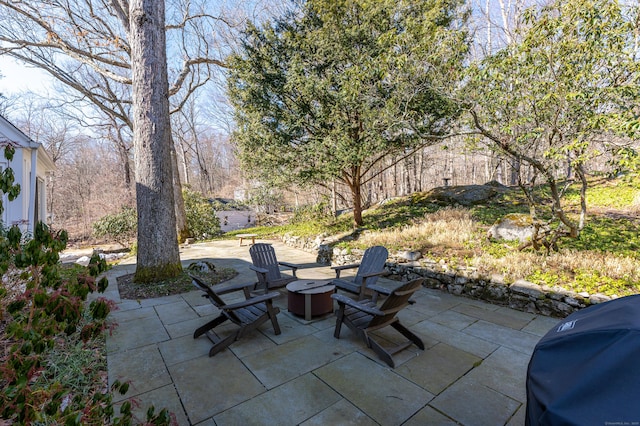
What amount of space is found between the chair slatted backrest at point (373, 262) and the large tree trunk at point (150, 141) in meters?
3.55

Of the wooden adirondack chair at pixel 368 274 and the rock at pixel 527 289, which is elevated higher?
the wooden adirondack chair at pixel 368 274

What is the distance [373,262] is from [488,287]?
175cm

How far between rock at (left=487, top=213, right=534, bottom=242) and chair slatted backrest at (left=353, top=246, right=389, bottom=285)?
3.17 m

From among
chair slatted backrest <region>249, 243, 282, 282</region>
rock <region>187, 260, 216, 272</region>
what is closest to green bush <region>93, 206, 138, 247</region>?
rock <region>187, 260, 216, 272</region>

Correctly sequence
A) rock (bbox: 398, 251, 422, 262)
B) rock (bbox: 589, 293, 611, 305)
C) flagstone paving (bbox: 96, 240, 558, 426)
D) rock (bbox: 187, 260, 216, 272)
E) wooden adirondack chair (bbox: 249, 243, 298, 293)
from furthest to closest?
rock (bbox: 187, 260, 216, 272) → rock (bbox: 398, 251, 422, 262) → wooden adirondack chair (bbox: 249, 243, 298, 293) → rock (bbox: 589, 293, 611, 305) → flagstone paving (bbox: 96, 240, 558, 426)

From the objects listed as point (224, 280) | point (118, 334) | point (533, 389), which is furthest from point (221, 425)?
point (224, 280)

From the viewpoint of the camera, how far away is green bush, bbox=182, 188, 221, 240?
485 inches

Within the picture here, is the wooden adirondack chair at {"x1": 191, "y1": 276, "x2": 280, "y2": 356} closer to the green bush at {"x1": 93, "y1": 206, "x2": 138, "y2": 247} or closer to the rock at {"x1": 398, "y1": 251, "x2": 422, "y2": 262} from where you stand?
the rock at {"x1": 398, "y1": 251, "x2": 422, "y2": 262}

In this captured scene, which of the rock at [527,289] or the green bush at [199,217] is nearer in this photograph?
the rock at [527,289]

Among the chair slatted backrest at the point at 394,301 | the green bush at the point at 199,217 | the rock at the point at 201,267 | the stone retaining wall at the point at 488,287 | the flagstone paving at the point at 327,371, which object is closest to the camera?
the flagstone paving at the point at 327,371

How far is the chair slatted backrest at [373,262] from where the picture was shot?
172 inches

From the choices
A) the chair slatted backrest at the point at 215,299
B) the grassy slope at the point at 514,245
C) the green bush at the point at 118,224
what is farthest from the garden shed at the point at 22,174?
the grassy slope at the point at 514,245

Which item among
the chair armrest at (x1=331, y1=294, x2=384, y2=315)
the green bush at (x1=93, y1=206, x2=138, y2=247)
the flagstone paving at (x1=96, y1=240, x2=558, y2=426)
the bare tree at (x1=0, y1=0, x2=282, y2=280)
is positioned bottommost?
the flagstone paving at (x1=96, y1=240, x2=558, y2=426)

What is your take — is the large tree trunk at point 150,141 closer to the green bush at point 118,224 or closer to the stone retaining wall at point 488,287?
the stone retaining wall at point 488,287
